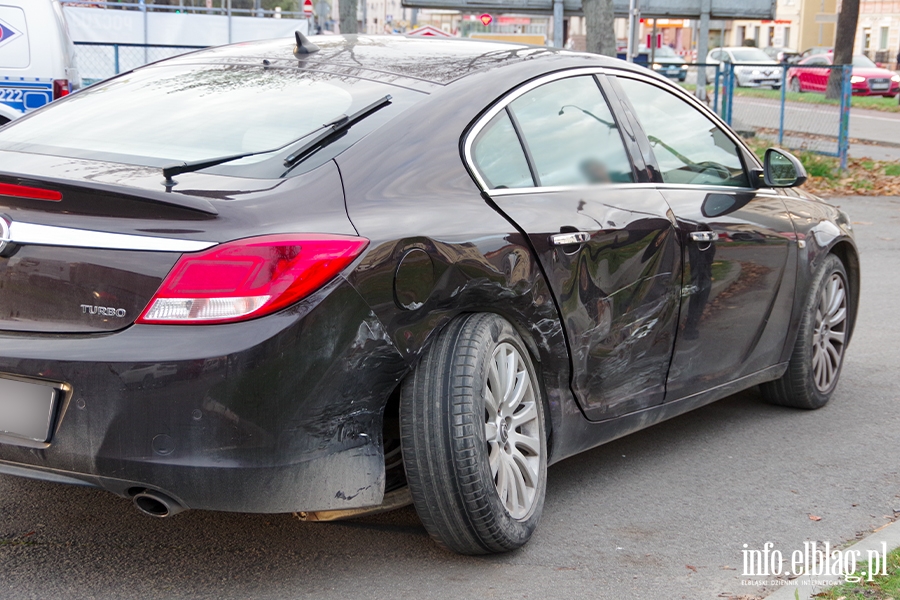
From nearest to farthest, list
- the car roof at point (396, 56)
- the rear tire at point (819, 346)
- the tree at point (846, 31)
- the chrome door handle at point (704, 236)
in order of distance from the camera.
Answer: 1. the car roof at point (396, 56)
2. the chrome door handle at point (704, 236)
3. the rear tire at point (819, 346)
4. the tree at point (846, 31)

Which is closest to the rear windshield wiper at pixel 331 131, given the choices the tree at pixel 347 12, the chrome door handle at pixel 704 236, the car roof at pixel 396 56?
the car roof at pixel 396 56

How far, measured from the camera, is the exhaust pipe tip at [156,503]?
292 centimetres

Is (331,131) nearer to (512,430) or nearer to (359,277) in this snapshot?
(359,277)

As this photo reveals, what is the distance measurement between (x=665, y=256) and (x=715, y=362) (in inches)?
26.2

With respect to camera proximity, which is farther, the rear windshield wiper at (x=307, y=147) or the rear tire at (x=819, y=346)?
the rear tire at (x=819, y=346)

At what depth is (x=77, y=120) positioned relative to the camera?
12.0ft

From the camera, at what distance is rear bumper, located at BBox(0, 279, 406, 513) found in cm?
279

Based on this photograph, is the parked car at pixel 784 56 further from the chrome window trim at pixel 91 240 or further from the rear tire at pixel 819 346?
the chrome window trim at pixel 91 240

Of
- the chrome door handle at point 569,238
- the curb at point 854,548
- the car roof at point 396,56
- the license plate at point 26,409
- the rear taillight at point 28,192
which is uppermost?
the car roof at point 396,56

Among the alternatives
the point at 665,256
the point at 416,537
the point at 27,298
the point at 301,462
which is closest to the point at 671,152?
the point at 665,256

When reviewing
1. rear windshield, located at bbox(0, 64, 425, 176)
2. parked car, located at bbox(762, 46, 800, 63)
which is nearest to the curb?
rear windshield, located at bbox(0, 64, 425, 176)

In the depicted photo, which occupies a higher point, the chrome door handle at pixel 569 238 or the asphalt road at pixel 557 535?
the chrome door handle at pixel 569 238

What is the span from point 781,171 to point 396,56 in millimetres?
1922

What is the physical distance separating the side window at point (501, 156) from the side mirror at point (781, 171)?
162cm
